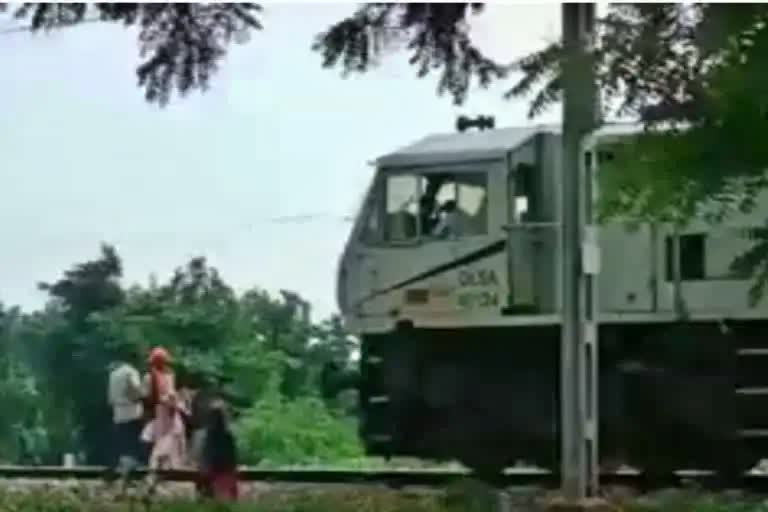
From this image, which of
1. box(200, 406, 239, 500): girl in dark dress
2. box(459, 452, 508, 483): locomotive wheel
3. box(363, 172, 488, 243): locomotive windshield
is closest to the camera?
box(200, 406, 239, 500): girl in dark dress

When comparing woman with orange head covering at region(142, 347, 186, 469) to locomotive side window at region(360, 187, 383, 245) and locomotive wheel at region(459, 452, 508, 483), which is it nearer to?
locomotive wheel at region(459, 452, 508, 483)

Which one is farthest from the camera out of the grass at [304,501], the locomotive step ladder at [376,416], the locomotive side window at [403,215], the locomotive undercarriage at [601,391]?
the locomotive side window at [403,215]

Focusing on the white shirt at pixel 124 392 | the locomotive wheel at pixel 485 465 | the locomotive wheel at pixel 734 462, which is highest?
the white shirt at pixel 124 392

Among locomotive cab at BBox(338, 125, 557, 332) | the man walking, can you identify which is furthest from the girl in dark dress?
locomotive cab at BBox(338, 125, 557, 332)

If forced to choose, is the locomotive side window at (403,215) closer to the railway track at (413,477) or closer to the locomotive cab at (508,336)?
the locomotive cab at (508,336)

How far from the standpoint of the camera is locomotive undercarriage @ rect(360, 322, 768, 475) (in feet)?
17.9

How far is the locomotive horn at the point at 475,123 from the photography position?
3.07 m

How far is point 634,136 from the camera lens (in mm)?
1440

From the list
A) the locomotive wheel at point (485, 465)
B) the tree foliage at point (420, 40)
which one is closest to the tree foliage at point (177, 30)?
the tree foliage at point (420, 40)

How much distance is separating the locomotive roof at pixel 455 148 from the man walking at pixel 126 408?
0.87 m

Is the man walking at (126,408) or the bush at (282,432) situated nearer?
the man walking at (126,408)

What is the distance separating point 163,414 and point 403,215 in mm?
3233

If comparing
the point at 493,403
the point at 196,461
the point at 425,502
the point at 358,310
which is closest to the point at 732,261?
the point at 425,502

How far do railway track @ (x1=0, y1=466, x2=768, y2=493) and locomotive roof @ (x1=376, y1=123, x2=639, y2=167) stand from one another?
0.87 meters
